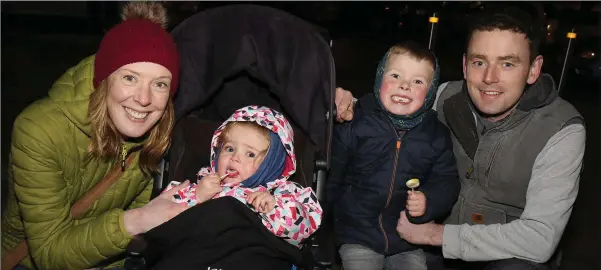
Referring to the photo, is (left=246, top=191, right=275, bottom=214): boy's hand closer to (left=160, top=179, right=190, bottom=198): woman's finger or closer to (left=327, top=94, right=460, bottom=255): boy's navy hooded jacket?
(left=160, top=179, right=190, bottom=198): woman's finger

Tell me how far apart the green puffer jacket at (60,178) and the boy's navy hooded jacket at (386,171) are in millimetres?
1160

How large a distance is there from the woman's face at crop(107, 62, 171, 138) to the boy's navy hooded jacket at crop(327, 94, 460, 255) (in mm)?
994

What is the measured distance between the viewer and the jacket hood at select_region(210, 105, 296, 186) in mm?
3296

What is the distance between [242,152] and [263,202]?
0.35 m

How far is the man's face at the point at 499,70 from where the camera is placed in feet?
10.4

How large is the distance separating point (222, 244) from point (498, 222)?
148cm

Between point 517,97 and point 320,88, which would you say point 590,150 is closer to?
point 517,97

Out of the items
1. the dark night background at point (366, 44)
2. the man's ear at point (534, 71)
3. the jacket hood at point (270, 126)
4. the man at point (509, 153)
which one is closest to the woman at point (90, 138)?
the jacket hood at point (270, 126)

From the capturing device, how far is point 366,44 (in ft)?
49.5

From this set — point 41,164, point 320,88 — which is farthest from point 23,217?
A: point 320,88

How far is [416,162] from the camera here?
331cm

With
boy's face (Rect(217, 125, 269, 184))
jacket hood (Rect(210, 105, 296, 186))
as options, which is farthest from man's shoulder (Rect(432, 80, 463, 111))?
boy's face (Rect(217, 125, 269, 184))

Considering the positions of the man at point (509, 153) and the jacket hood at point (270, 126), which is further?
the jacket hood at point (270, 126)

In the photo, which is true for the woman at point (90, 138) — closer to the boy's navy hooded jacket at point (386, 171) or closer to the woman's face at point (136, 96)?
the woman's face at point (136, 96)
